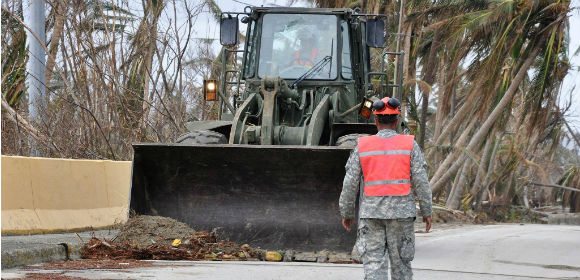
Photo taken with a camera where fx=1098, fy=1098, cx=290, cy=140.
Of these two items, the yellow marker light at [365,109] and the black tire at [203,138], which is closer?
the yellow marker light at [365,109]

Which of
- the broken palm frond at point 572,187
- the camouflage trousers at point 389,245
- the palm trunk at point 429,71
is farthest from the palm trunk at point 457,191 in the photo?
the camouflage trousers at point 389,245

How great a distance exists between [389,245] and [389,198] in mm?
337

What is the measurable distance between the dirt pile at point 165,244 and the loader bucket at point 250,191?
203 millimetres

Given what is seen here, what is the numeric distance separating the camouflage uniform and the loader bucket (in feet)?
13.6

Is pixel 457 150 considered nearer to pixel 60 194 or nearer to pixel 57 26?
pixel 57 26

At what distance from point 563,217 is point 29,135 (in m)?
28.8

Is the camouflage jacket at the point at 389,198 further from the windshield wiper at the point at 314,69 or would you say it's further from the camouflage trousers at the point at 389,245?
the windshield wiper at the point at 314,69

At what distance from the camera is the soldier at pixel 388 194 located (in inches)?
307

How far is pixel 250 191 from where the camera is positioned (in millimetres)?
12500

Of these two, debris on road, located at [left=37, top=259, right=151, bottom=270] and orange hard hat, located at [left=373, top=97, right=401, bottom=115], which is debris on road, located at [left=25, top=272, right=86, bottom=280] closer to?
debris on road, located at [left=37, top=259, right=151, bottom=270]

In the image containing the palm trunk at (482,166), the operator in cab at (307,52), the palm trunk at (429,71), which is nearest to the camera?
the operator in cab at (307,52)

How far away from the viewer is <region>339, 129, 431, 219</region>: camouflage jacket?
7.80 metres

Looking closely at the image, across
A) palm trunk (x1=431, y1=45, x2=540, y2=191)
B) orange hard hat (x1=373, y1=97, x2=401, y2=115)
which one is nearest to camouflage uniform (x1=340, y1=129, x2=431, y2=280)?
orange hard hat (x1=373, y1=97, x2=401, y2=115)

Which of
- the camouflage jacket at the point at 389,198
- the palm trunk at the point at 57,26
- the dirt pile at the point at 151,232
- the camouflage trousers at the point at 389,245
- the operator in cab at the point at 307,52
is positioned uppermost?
the palm trunk at the point at 57,26
